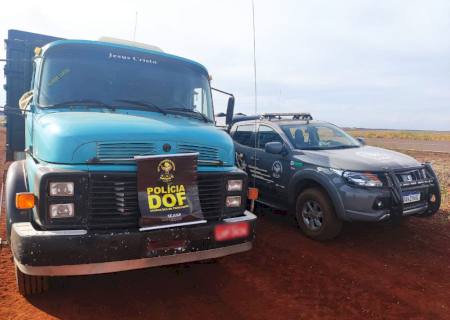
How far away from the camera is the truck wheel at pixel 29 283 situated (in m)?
3.68

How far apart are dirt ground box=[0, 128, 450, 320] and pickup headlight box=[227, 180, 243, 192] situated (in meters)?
1.16

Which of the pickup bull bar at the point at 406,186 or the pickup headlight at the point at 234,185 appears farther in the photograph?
the pickup bull bar at the point at 406,186

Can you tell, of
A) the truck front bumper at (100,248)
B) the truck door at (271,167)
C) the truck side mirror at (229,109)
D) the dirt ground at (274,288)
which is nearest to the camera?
the truck front bumper at (100,248)

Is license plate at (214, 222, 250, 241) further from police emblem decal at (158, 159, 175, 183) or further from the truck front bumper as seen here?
police emblem decal at (158, 159, 175, 183)

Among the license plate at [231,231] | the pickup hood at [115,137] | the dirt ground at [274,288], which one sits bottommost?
the dirt ground at [274,288]

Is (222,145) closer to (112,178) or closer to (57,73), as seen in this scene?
(112,178)

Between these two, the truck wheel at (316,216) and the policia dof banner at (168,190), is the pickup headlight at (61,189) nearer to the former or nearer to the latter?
the policia dof banner at (168,190)

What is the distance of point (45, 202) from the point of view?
10.2ft

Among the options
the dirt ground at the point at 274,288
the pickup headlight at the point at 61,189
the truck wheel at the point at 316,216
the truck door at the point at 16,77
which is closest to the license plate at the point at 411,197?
the dirt ground at the point at 274,288

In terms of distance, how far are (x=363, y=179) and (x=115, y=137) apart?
3653mm

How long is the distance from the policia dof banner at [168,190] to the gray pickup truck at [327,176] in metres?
2.68

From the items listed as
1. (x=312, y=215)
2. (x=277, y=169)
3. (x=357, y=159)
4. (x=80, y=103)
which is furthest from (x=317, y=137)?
(x=80, y=103)

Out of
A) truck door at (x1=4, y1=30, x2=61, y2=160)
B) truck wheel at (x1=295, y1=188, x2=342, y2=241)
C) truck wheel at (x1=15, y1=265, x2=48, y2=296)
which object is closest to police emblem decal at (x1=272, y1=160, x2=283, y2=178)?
truck wheel at (x1=295, y1=188, x2=342, y2=241)

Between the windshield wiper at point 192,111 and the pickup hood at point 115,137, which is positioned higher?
the windshield wiper at point 192,111
